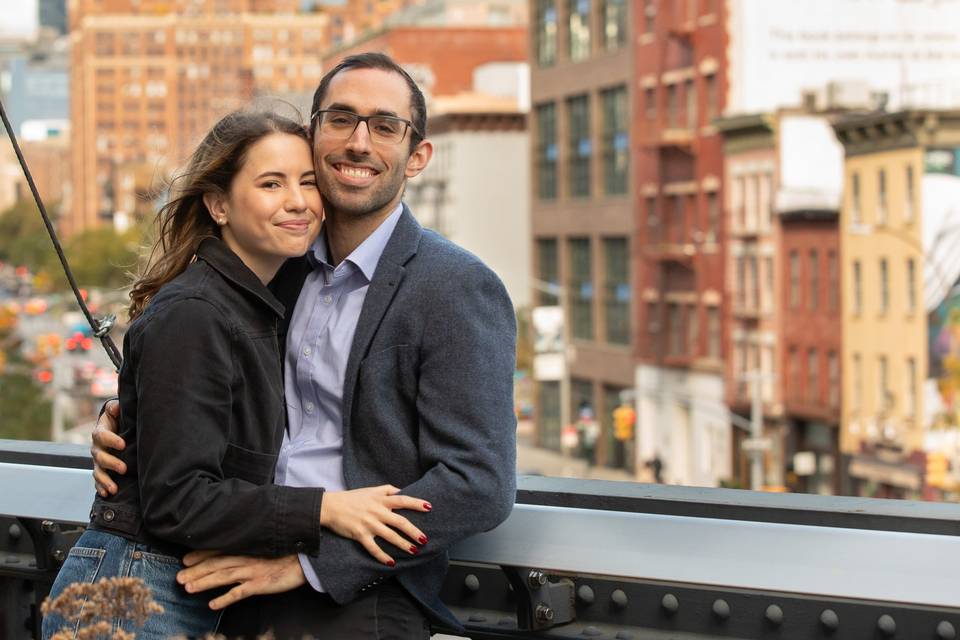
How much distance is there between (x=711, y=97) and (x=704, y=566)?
5848 centimetres

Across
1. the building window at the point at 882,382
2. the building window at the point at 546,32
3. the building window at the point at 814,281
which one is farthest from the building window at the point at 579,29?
the building window at the point at 882,382

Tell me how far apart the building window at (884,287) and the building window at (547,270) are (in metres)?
26.8

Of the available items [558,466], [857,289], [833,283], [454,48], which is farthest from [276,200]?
[454,48]

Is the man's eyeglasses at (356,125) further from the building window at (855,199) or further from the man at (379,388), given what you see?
the building window at (855,199)

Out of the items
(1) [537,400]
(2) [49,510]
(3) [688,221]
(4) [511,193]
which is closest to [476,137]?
(4) [511,193]

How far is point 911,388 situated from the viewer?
4906 centimetres

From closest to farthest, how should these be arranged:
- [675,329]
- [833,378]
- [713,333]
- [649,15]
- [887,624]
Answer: [887,624] → [833,378] → [713,333] → [675,329] → [649,15]

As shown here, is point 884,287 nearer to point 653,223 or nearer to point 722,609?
point 653,223

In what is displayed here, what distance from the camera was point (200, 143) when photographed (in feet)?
13.1

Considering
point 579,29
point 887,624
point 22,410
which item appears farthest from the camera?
point 579,29

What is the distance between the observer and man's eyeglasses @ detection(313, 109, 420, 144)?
13.0 feet

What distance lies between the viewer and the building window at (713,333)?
6053cm

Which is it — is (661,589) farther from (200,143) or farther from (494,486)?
→ (200,143)

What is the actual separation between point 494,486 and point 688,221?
196 feet
